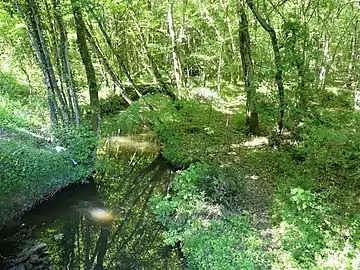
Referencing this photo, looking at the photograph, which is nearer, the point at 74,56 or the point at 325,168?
the point at 325,168

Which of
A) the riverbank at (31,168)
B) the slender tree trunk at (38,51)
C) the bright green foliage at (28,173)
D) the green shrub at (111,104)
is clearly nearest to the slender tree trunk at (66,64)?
the slender tree trunk at (38,51)

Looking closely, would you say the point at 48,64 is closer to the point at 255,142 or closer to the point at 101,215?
the point at 101,215

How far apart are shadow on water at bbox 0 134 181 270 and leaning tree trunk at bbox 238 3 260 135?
12.6 feet

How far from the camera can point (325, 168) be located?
10164mm

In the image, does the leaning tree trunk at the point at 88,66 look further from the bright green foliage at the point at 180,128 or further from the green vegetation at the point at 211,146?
the bright green foliage at the point at 180,128

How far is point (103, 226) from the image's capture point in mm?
8906

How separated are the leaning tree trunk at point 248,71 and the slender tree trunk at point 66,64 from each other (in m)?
5.82

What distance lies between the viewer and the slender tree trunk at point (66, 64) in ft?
34.2

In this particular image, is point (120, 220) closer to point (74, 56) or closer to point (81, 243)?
point (81, 243)

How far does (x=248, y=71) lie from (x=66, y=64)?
254 inches

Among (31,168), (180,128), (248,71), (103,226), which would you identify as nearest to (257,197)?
(103,226)

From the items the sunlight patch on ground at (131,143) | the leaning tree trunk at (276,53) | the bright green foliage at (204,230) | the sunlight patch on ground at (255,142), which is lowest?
the bright green foliage at (204,230)

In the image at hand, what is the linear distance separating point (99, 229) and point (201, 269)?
3391 mm

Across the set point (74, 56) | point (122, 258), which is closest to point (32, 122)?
point (74, 56)
